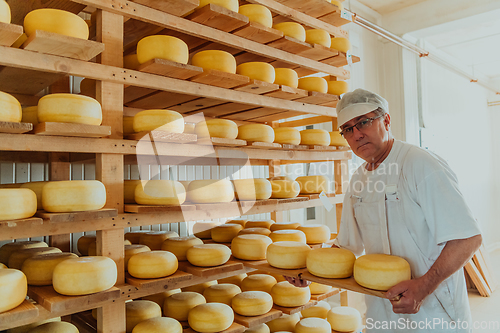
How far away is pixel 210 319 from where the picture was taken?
1.97 metres

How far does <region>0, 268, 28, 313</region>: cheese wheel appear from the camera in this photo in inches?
52.5

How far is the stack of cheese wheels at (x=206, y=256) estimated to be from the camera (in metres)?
2.04

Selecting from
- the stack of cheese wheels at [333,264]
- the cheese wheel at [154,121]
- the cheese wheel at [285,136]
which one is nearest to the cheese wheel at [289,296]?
the stack of cheese wheels at [333,264]

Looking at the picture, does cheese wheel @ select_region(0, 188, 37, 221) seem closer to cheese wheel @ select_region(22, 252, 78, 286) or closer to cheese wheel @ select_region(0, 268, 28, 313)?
cheese wheel @ select_region(0, 268, 28, 313)

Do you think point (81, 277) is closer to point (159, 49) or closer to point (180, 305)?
point (180, 305)

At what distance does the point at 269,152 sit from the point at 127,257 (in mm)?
1079

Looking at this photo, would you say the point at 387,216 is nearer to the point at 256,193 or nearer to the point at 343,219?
the point at 343,219

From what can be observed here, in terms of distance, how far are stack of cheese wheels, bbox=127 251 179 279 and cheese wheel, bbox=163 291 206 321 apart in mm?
398

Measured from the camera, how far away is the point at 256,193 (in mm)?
2230

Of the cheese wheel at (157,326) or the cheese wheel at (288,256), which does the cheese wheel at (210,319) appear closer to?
the cheese wheel at (157,326)

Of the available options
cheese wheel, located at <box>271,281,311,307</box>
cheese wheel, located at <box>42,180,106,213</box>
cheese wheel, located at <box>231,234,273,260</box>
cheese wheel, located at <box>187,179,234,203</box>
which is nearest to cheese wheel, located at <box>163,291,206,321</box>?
cheese wheel, located at <box>231,234,273,260</box>

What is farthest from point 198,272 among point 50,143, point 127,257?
point 50,143

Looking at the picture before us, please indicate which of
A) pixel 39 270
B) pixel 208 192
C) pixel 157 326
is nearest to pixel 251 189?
pixel 208 192

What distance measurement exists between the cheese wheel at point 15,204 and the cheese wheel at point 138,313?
32.6 inches
